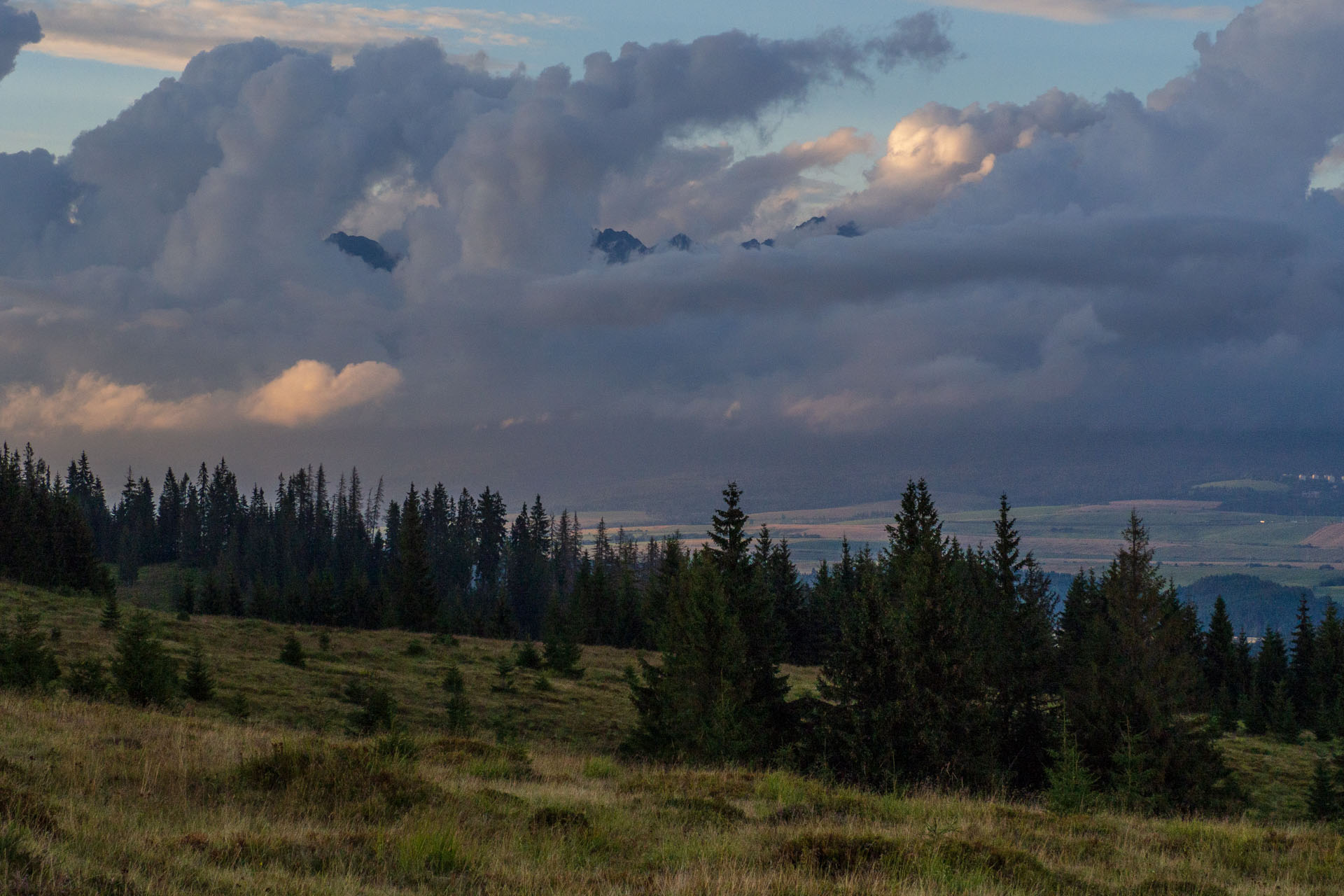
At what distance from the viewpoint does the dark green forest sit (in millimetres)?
37344

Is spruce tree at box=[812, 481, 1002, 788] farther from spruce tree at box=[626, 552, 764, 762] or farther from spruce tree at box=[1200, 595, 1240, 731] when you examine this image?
spruce tree at box=[1200, 595, 1240, 731]

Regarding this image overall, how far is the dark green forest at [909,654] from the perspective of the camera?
3734 cm

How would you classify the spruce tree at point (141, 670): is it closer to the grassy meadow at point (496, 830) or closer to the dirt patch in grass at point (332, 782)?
the grassy meadow at point (496, 830)

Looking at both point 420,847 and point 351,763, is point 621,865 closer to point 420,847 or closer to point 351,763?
point 420,847

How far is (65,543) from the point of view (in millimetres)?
96812

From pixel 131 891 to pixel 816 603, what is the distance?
102m

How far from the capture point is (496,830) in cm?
1123

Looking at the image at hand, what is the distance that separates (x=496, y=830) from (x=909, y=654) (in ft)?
99.8

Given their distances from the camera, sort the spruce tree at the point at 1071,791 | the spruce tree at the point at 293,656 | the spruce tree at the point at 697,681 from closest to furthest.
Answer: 1. the spruce tree at the point at 1071,791
2. the spruce tree at the point at 697,681
3. the spruce tree at the point at 293,656

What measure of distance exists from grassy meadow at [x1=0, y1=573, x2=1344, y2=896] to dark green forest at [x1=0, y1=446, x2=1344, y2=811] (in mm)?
6347

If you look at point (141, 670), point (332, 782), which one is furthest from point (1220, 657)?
point (332, 782)

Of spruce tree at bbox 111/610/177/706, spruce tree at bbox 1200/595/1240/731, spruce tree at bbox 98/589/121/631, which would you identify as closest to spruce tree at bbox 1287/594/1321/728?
spruce tree at bbox 1200/595/1240/731

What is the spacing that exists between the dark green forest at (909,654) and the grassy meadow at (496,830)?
6347mm

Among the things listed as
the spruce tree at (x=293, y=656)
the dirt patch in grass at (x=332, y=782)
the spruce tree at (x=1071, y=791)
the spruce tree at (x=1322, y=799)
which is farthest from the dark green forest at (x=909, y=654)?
the spruce tree at (x=293, y=656)
